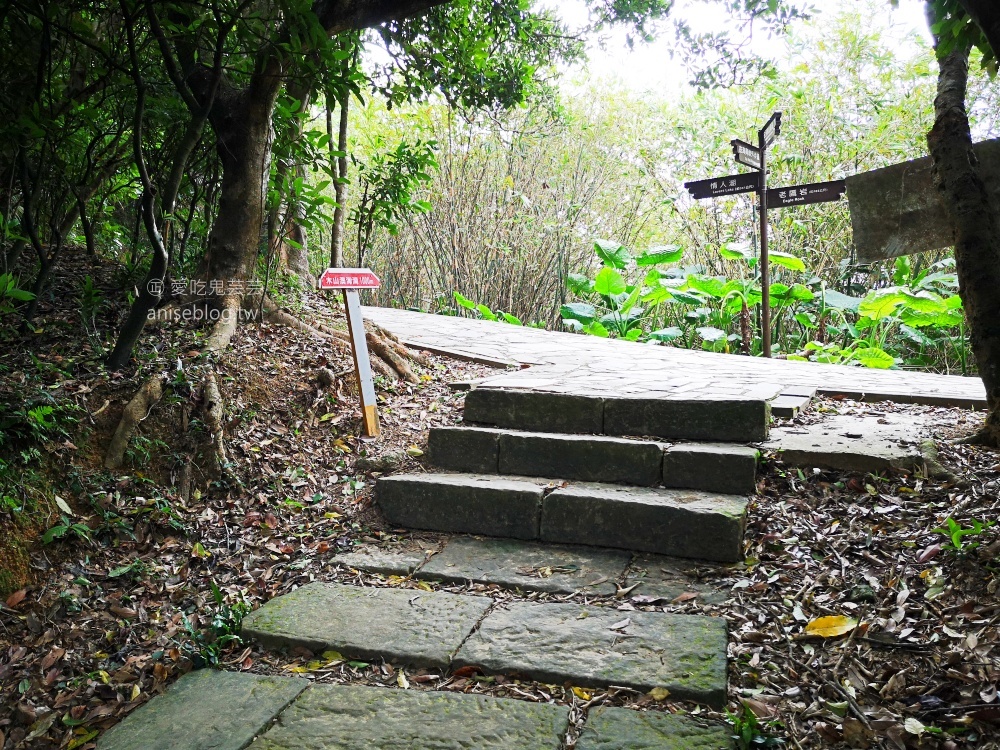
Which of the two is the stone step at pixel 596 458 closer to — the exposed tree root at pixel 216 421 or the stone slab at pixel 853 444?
the stone slab at pixel 853 444

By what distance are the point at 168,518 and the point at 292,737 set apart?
4.94 ft

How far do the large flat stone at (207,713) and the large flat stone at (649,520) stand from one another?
133cm

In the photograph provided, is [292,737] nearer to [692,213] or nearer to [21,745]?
[21,745]

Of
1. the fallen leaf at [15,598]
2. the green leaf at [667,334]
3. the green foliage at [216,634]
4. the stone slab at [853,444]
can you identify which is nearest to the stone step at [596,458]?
the stone slab at [853,444]

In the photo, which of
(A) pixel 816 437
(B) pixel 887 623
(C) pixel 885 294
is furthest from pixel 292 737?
(C) pixel 885 294

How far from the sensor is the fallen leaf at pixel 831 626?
95.3 inches

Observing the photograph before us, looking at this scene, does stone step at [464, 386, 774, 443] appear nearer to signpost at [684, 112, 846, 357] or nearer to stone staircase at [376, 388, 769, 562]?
stone staircase at [376, 388, 769, 562]

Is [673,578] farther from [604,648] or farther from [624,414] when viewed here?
[624,414]

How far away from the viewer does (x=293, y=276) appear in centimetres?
557

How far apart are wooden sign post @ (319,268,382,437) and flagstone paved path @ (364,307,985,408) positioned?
694 mm

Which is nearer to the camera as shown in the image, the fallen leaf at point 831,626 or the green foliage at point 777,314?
the fallen leaf at point 831,626

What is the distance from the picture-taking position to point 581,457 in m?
3.65

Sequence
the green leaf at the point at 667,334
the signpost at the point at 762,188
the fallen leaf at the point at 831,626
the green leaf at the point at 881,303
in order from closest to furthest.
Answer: the fallen leaf at the point at 831,626
the green leaf at the point at 881,303
the signpost at the point at 762,188
the green leaf at the point at 667,334

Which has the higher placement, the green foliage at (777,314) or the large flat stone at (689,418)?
the green foliage at (777,314)
